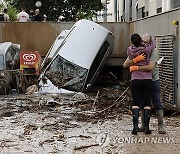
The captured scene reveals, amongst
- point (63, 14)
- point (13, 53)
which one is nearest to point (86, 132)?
point (13, 53)

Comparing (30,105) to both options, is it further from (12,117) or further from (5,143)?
(5,143)

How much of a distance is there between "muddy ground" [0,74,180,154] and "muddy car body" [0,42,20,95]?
1805mm

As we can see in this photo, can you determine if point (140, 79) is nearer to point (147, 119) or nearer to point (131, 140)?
point (147, 119)

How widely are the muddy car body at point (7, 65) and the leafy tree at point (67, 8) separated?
1457 cm

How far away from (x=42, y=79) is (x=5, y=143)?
7.55m

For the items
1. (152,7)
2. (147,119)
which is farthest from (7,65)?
(152,7)

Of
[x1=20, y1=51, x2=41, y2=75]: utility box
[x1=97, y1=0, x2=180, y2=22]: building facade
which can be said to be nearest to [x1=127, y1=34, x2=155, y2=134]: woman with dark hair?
[x1=20, y1=51, x2=41, y2=75]: utility box

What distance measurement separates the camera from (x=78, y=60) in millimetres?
15578

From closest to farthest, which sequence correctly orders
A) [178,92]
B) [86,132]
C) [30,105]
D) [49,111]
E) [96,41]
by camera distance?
[86,132]
[178,92]
[49,111]
[30,105]
[96,41]

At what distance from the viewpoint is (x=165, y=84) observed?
11227mm

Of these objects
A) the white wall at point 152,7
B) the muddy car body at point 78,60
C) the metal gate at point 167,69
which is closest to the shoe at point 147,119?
the metal gate at point 167,69

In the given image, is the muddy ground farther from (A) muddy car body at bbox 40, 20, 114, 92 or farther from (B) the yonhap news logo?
(A) muddy car body at bbox 40, 20, 114, 92

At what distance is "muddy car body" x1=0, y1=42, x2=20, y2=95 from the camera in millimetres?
14945

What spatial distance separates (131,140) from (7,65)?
9.05 metres
